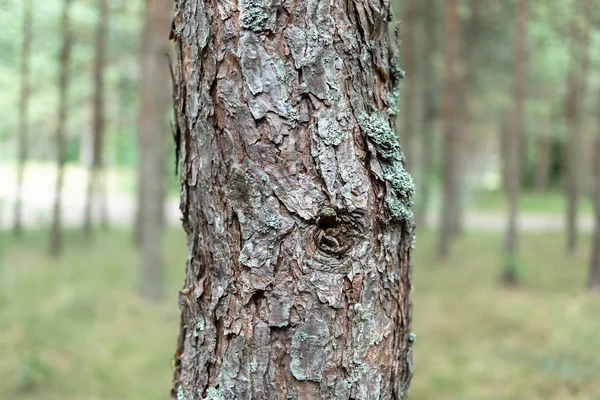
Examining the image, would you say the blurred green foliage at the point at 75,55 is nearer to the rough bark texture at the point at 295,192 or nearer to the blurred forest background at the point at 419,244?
the blurred forest background at the point at 419,244

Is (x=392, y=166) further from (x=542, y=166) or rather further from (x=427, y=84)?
(x=542, y=166)

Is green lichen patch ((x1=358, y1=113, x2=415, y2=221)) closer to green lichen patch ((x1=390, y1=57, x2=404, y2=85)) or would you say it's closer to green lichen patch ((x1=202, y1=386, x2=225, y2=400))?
green lichen patch ((x1=390, y1=57, x2=404, y2=85))

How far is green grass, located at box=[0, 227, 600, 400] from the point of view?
19.0 feet

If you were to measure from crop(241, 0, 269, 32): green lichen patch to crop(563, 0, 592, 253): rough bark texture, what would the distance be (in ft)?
33.6

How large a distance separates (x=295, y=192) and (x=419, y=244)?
13.6 meters

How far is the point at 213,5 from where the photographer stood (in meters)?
1.35

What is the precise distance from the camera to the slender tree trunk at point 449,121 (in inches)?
445

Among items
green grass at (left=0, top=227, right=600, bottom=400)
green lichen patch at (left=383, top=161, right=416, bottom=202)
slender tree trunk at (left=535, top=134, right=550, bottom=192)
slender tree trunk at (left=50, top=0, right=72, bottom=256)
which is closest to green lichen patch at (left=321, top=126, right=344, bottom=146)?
green lichen patch at (left=383, top=161, right=416, bottom=202)

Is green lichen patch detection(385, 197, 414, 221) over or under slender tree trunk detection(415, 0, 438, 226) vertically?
under

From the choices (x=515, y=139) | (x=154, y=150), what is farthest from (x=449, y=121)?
(x=154, y=150)

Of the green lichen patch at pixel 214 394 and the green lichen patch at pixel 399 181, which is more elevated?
the green lichen patch at pixel 399 181

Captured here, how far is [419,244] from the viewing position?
47.4 ft

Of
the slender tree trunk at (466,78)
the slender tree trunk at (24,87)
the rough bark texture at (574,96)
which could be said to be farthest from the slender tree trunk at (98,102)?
the rough bark texture at (574,96)

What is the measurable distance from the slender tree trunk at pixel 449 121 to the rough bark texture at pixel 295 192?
10.7 m
